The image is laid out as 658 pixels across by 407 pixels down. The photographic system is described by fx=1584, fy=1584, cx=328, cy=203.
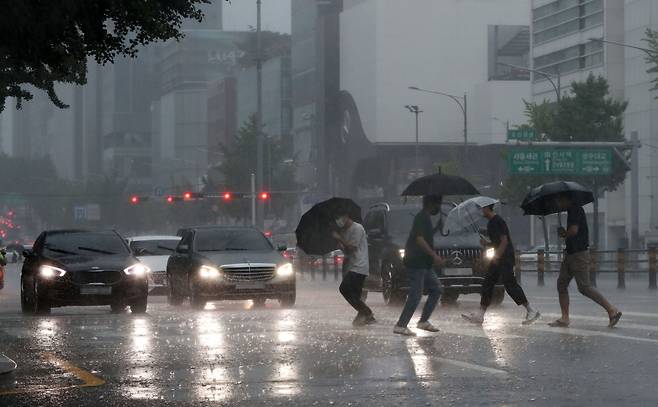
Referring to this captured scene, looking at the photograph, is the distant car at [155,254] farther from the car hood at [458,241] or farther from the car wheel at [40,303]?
the car hood at [458,241]

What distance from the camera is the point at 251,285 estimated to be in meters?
27.6

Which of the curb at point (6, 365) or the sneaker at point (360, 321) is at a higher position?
the curb at point (6, 365)

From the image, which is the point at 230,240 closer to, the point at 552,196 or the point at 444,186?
the point at 444,186

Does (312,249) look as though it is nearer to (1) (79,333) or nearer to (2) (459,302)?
(1) (79,333)

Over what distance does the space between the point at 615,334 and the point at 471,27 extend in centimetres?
12282

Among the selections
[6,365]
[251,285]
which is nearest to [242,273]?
[251,285]

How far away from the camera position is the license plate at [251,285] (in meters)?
27.6

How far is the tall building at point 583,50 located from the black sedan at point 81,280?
6807cm

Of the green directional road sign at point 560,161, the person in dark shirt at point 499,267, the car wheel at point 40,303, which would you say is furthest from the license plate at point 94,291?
the green directional road sign at point 560,161

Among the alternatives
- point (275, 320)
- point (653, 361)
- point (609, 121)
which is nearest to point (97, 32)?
point (653, 361)

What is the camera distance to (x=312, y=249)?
69.6ft

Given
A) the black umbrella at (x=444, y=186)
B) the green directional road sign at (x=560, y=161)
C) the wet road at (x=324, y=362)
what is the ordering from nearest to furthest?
1. the wet road at (x=324, y=362)
2. the black umbrella at (x=444, y=186)
3. the green directional road sign at (x=560, y=161)

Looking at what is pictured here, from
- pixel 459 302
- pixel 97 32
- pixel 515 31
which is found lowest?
pixel 459 302

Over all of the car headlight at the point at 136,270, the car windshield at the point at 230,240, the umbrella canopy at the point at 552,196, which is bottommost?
the car headlight at the point at 136,270
